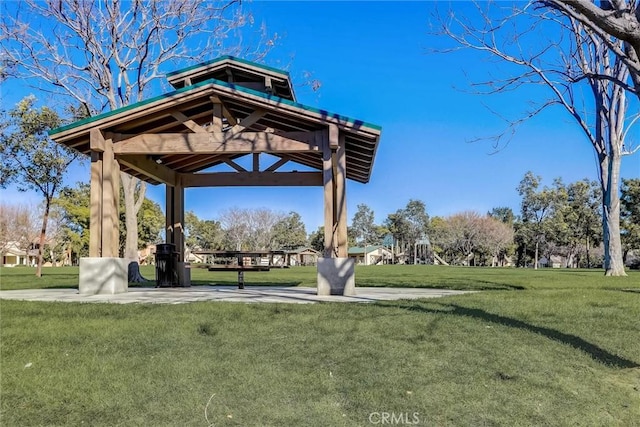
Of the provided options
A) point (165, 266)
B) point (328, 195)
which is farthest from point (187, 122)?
point (165, 266)

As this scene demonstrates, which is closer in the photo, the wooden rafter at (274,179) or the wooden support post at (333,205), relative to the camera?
the wooden support post at (333,205)

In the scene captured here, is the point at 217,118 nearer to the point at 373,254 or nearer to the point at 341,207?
the point at 341,207

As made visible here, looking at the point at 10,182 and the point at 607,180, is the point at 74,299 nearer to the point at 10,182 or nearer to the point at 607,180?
the point at 10,182

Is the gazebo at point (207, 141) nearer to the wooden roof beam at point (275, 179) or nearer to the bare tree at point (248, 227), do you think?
the wooden roof beam at point (275, 179)

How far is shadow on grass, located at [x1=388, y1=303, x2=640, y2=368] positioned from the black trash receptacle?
6290 mm

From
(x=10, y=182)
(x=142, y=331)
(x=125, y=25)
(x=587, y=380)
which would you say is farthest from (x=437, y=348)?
(x=10, y=182)

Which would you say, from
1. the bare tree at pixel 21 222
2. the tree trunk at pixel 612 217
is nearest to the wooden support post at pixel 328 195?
the tree trunk at pixel 612 217

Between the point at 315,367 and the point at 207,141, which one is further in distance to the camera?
the point at 207,141

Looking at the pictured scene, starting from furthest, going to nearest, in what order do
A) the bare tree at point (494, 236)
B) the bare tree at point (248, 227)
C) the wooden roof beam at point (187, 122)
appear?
the bare tree at point (494, 236) → the bare tree at point (248, 227) → the wooden roof beam at point (187, 122)

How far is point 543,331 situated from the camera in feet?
18.4

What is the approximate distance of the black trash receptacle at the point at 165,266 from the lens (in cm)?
1136

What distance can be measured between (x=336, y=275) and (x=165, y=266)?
451 cm

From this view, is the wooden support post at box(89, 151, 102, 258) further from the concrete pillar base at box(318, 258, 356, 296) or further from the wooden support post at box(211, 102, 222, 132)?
the concrete pillar base at box(318, 258, 356, 296)

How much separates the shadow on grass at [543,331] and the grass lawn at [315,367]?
0.8 inches
